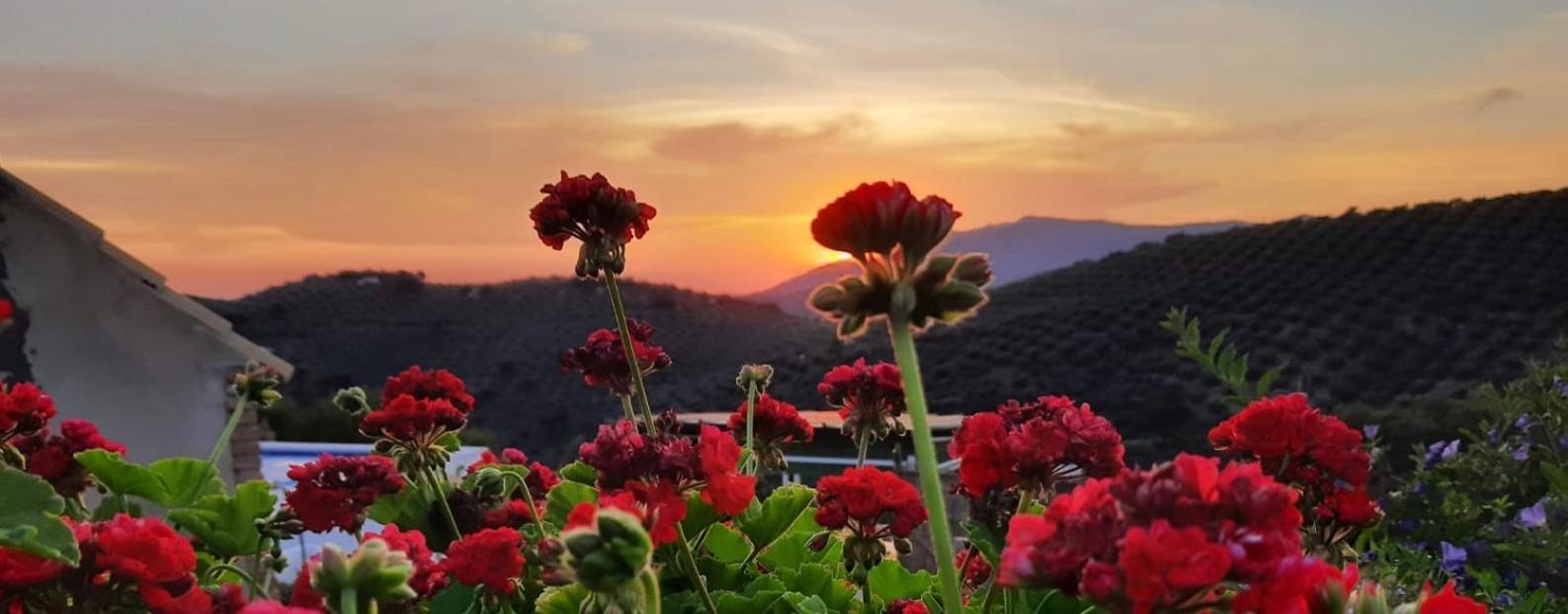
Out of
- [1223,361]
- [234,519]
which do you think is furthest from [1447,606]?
[1223,361]

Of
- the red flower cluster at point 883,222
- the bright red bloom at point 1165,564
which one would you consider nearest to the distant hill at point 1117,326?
the red flower cluster at point 883,222

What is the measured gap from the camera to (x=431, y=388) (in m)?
1.73

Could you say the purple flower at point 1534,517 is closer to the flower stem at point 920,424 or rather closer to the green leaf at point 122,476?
the flower stem at point 920,424

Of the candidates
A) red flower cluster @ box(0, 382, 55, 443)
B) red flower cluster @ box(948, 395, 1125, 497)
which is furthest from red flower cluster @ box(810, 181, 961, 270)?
red flower cluster @ box(0, 382, 55, 443)

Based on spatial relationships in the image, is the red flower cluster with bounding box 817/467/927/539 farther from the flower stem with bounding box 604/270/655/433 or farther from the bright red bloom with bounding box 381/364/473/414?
the bright red bloom with bounding box 381/364/473/414

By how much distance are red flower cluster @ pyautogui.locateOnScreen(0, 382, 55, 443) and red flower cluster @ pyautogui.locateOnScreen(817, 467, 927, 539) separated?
1.08 m

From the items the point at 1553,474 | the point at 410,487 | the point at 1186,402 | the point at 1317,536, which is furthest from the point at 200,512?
the point at 1186,402

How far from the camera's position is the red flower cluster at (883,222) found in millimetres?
741

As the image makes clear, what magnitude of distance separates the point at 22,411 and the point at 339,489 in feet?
1.69

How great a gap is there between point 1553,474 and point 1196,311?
27.6m

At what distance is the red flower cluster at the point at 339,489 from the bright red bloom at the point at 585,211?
37 centimetres

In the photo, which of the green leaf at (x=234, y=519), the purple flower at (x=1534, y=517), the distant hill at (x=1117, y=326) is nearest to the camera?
the green leaf at (x=234, y=519)

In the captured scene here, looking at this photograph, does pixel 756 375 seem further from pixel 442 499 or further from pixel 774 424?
pixel 442 499

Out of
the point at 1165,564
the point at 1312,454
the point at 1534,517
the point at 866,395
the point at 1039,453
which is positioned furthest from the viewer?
the point at 1534,517
